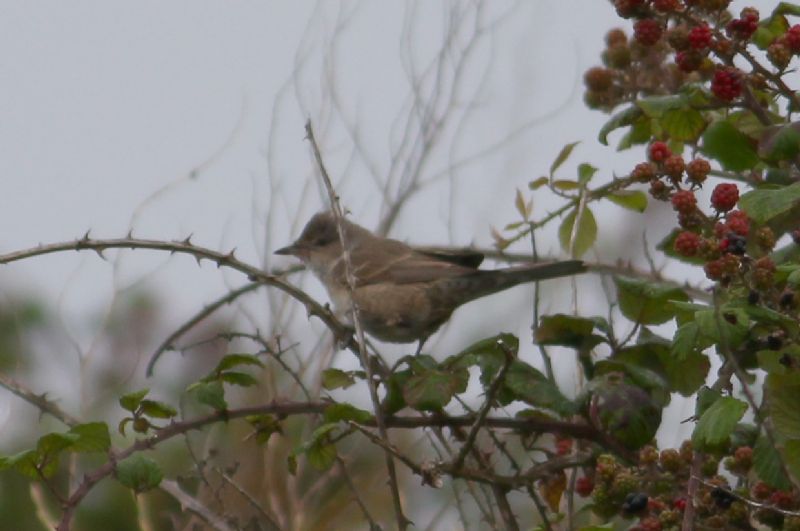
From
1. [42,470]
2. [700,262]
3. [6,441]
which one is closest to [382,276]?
[6,441]

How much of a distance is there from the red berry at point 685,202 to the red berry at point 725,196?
1.8 inches

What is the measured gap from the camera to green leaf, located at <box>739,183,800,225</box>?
8.18 feet

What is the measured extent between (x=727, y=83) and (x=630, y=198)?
0.72m

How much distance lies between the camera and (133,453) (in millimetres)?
2932

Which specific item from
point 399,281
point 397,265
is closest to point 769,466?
point 399,281

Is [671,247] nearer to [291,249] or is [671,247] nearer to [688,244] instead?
[688,244]

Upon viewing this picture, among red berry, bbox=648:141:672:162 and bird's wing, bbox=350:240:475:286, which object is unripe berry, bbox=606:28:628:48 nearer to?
red berry, bbox=648:141:672:162

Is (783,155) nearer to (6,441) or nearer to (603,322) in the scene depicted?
(603,322)

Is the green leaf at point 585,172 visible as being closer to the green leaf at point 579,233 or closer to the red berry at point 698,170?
the green leaf at point 579,233

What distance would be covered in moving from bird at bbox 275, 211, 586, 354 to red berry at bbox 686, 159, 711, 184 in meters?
1.88

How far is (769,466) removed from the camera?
2598 mm

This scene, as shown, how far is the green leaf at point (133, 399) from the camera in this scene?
9.39 ft

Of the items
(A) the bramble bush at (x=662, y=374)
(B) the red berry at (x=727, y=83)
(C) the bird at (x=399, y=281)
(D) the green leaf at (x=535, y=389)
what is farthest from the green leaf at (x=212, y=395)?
(C) the bird at (x=399, y=281)

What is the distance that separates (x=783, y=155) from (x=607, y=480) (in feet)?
2.59
